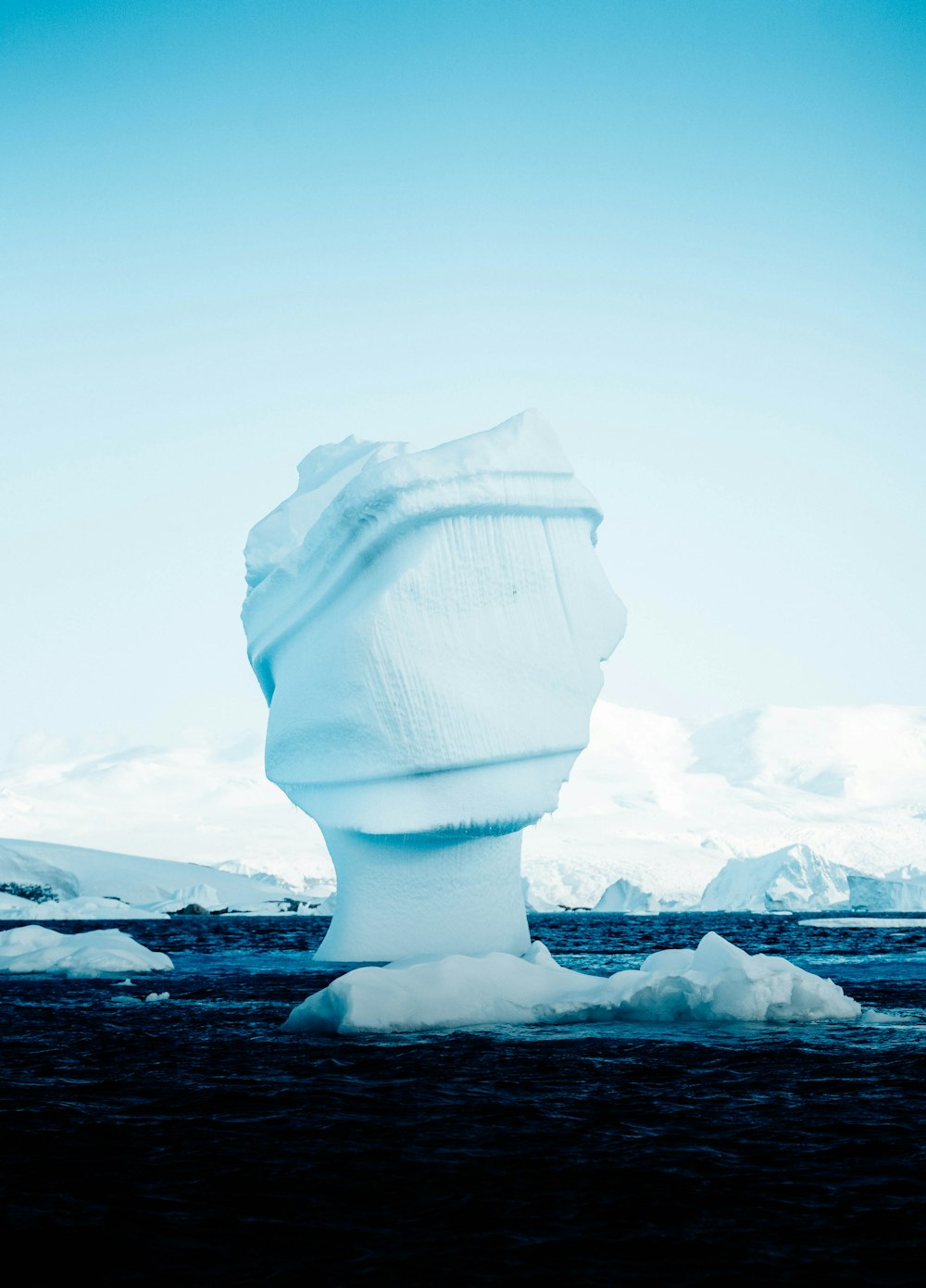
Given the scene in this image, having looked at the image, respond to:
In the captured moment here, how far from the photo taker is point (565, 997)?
13211 mm

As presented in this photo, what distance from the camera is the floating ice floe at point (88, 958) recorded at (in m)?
19.8

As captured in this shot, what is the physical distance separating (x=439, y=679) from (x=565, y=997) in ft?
21.3

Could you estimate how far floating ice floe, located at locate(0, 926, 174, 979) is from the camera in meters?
19.8

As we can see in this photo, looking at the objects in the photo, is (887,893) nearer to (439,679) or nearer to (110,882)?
(110,882)

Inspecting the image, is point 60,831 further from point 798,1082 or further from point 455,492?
point 798,1082

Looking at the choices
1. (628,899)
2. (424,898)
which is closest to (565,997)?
(424,898)

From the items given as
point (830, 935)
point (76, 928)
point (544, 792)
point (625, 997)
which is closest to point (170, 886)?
point (76, 928)

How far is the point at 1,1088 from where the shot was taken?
9.37 metres

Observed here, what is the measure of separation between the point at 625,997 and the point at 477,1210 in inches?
274

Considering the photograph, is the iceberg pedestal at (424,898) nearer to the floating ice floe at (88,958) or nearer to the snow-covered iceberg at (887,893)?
the floating ice floe at (88,958)

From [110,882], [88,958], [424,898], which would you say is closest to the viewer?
[424,898]

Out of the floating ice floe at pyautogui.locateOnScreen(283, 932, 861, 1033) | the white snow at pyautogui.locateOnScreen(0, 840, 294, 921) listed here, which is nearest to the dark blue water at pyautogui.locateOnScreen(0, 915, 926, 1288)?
the floating ice floe at pyautogui.locateOnScreen(283, 932, 861, 1033)

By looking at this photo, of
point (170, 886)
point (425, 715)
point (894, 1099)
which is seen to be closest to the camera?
point (894, 1099)

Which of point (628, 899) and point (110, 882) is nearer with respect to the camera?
point (110, 882)
